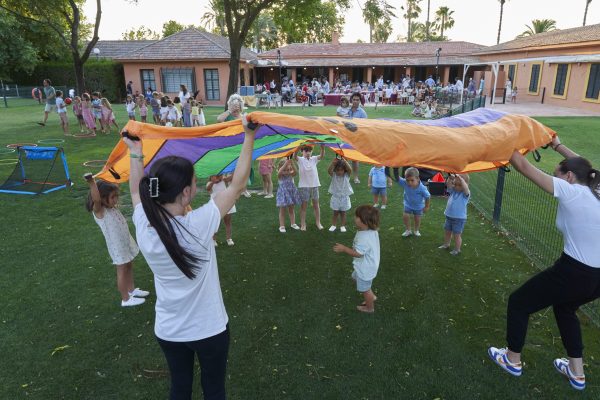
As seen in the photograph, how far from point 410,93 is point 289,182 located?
2529 cm

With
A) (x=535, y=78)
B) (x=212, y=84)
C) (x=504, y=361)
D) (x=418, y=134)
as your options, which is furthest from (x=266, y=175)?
(x=535, y=78)

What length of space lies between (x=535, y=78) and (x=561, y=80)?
10.8ft

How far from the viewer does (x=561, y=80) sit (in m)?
26.4

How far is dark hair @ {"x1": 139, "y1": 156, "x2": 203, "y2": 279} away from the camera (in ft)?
6.77

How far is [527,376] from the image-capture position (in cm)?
360

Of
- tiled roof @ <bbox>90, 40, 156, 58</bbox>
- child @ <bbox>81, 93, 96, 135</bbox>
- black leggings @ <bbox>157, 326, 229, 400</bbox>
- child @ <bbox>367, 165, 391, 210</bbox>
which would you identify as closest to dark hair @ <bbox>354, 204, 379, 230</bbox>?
black leggings @ <bbox>157, 326, 229, 400</bbox>

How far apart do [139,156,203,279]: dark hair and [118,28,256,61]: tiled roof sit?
29377 millimetres

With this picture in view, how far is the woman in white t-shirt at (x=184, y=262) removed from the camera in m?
2.10

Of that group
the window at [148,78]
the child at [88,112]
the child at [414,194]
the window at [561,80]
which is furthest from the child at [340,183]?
the window at [148,78]

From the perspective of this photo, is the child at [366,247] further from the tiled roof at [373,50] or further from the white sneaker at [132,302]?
the tiled roof at [373,50]

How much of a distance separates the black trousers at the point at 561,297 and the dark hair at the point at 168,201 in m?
2.72

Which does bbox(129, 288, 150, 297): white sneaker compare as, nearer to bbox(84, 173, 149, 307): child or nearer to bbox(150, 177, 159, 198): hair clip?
bbox(84, 173, 149, 307): child

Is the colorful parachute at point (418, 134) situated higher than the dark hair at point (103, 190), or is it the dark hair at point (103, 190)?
the colorful parachute at point (418, 134)

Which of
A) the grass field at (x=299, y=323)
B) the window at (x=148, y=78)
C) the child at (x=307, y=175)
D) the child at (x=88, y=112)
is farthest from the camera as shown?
the window at (x=148, y=78)
